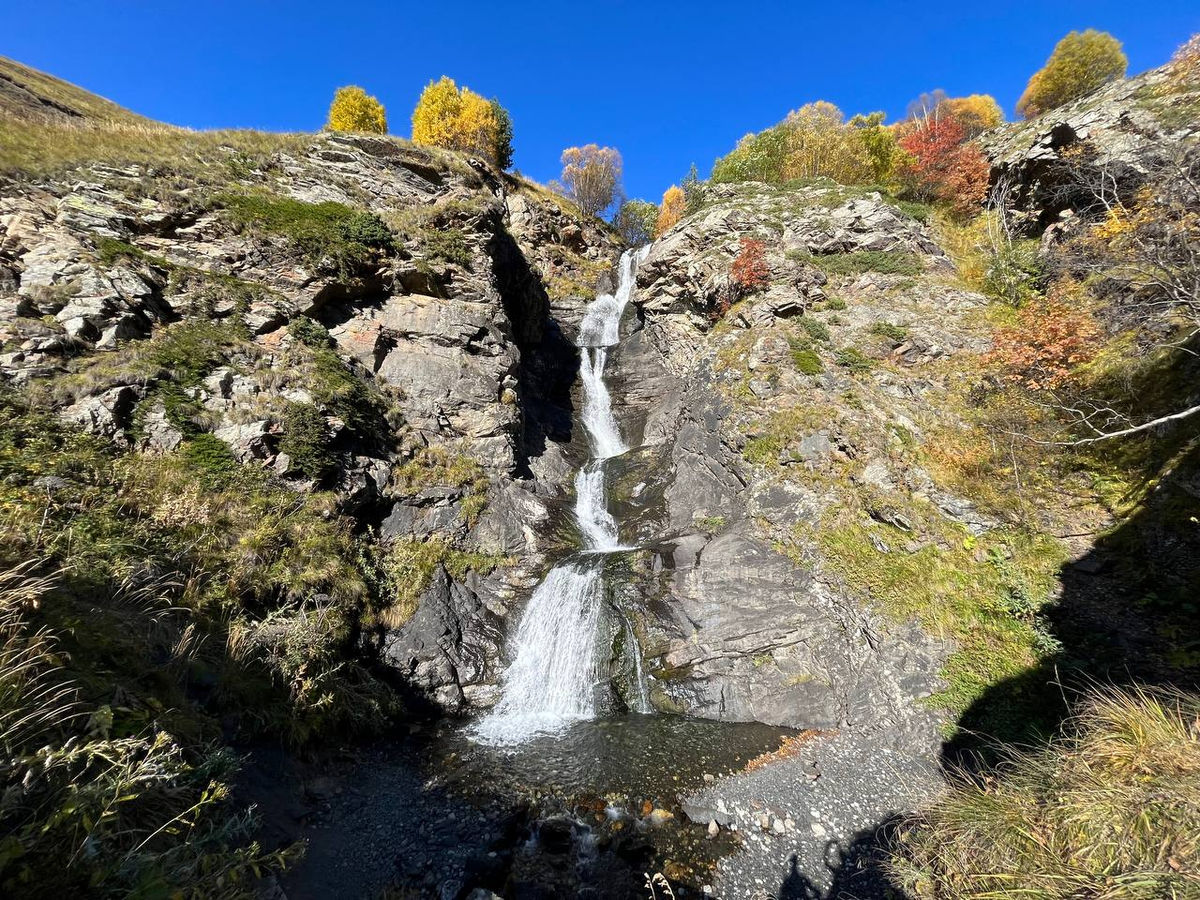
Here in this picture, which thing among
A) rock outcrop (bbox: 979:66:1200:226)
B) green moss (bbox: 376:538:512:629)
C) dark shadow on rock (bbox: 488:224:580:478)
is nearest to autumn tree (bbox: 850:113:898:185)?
rock outcrop (bbox: 979:66:1200:226)

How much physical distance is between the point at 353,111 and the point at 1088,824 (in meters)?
51.0

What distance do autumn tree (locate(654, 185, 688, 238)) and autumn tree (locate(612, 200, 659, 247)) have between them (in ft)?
2.48

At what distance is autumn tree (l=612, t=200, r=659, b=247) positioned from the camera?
44216 millimetres

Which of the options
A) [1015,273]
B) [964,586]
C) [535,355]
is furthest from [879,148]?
[964,586]

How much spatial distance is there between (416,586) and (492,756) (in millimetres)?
4920

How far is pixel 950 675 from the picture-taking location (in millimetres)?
8562

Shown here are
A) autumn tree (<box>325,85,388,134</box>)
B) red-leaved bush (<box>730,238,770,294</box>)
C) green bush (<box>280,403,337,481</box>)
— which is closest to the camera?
green bush (<box>280,403,337,481</box>)

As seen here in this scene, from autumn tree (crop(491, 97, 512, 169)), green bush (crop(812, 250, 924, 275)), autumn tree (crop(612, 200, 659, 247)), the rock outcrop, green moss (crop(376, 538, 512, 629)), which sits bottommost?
green moss (crop(376, 538, 512, 629))

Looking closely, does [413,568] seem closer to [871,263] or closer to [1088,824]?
[1088,824]

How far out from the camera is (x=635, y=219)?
4438 centimetres

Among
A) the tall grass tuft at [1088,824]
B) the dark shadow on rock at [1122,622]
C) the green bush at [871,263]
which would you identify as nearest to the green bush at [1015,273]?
the green bush at [871,263]

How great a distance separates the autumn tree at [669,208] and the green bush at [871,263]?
25205mm

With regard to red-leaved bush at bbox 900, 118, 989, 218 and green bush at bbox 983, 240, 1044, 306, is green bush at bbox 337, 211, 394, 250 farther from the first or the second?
red-leaved bush at bbox 900, 118, 989, 218

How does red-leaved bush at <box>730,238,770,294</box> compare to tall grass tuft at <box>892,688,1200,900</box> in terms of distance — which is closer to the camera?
tall grass tuft at <box>892,688,1200,900</box>
